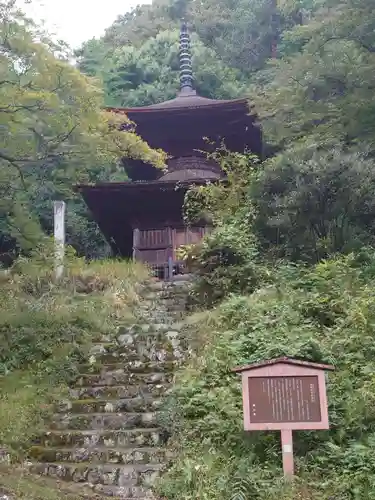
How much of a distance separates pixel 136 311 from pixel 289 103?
577 cm

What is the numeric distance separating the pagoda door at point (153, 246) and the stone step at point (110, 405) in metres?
7.52

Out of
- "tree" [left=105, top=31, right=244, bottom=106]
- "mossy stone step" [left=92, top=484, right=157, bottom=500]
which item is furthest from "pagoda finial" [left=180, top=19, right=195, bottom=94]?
"mossy stone step" [left=92, top=484, right=157, bottom=500]

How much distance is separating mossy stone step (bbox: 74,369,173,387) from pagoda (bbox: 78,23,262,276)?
655 centimetres

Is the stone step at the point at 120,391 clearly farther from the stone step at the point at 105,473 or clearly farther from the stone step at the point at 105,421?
the stone step at the point at 105,473

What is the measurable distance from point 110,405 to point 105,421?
330 mm

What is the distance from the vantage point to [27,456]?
6.07 metres

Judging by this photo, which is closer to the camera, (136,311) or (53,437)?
(53,437)

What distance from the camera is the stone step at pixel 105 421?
257 inches

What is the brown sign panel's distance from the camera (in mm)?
4984

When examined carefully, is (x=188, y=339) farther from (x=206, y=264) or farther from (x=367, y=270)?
(x=367, y=270)

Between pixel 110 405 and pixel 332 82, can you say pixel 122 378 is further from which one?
pixel 332 82

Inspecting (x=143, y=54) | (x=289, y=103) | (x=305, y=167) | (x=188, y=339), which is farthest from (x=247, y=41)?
(x=188, y=339)

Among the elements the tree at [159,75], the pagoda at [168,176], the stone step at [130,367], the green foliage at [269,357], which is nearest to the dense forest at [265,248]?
the green foliage at [269,357]

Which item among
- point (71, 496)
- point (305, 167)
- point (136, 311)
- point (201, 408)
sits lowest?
point (71, 496)
